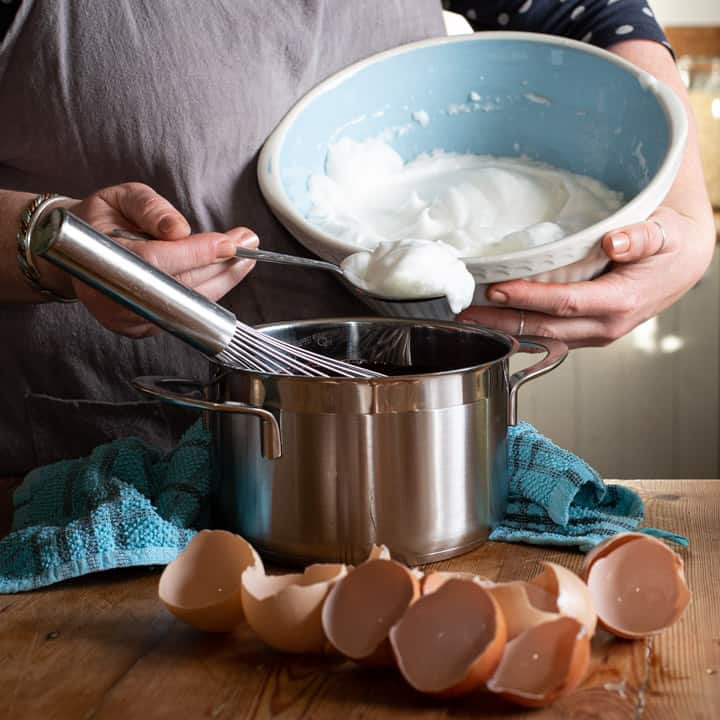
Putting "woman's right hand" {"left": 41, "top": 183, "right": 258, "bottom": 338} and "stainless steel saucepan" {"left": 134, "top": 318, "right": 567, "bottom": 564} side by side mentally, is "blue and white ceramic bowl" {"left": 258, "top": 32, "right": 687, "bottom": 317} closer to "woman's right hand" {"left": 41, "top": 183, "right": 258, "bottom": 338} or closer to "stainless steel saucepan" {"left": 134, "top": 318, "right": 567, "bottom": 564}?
"woman's right hand" {"left": 41, "top": 183, "right": 258, "bottom": 338}

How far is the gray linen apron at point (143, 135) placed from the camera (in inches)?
31.6

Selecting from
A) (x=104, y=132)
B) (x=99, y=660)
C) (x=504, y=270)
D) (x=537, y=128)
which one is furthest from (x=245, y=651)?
(x=537, y=128)

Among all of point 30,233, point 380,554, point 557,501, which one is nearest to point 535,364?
point 557,501

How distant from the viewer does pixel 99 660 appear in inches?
21.5

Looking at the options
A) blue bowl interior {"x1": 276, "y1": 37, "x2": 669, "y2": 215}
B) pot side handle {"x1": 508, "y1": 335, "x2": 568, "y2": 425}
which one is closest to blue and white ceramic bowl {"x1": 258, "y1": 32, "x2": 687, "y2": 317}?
blue bowl interior {"x1": 276, "y1": 37, "x2": 669, "y2": 215}

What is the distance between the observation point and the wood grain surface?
492mm

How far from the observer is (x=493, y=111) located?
3.08 ft

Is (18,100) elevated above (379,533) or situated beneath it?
elevated above

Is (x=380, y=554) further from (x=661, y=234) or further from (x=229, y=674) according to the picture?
(x=661, y=234)

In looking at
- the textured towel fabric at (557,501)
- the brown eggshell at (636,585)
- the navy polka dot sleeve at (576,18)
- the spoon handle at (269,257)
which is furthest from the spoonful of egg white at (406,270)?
the navy polka dot sleeve at (576,18)

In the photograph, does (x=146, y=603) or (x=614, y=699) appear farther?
(x=146, y=603)

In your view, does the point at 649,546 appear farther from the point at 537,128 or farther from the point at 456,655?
the point at 537,128

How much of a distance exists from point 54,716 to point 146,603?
0.13m

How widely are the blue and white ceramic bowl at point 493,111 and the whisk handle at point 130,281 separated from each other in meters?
0.20
